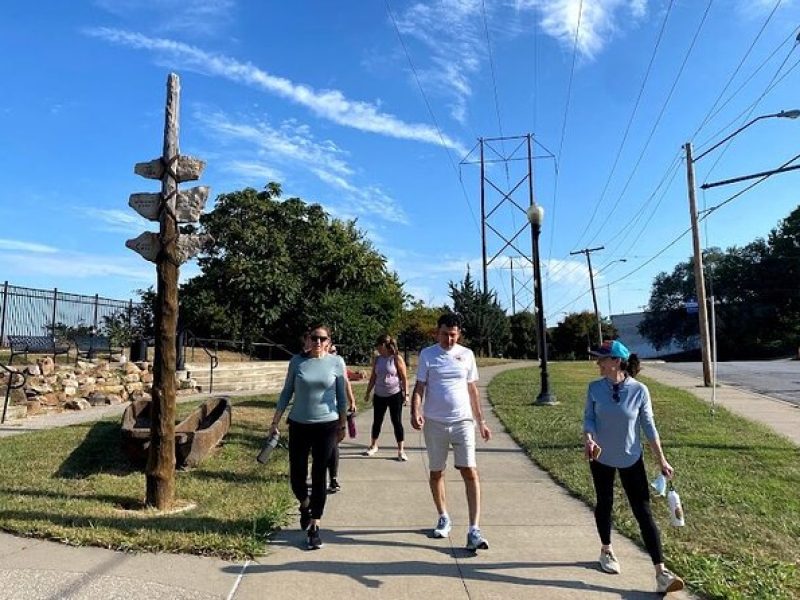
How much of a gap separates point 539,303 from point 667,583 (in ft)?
41.5

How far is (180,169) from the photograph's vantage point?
6695 mm

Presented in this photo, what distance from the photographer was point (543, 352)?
1521 centimetres

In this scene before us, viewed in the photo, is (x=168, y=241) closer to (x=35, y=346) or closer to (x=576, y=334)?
(x=35, y=346)

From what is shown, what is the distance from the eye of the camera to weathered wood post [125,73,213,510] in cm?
652

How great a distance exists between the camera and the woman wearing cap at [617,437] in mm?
4562

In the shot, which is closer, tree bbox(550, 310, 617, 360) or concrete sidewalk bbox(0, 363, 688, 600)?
concrete sidewalk bbox(0, 363, 688, 600)

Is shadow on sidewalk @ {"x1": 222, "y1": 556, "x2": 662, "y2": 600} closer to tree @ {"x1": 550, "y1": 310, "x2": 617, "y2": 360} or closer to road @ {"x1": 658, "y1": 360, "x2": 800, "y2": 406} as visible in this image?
road @ {"x1": 658, "y1": 360, "x2": 800, "y2": 406}

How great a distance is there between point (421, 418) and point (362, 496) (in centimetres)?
179

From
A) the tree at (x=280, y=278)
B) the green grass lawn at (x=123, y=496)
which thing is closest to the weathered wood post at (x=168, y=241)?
the green grass lawn at (x=123, y=496)

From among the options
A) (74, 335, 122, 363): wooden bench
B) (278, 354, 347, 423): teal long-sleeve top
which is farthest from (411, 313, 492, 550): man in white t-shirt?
(74, 335, 122, 363): wooden bench

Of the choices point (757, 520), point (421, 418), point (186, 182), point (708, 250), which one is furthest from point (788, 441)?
point (708, 250)

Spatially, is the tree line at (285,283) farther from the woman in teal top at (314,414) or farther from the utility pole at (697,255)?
the woman in teal top at (314,414)

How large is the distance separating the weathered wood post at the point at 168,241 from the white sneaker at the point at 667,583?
172 inches

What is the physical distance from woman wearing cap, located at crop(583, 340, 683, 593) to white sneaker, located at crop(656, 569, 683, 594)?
223mm
